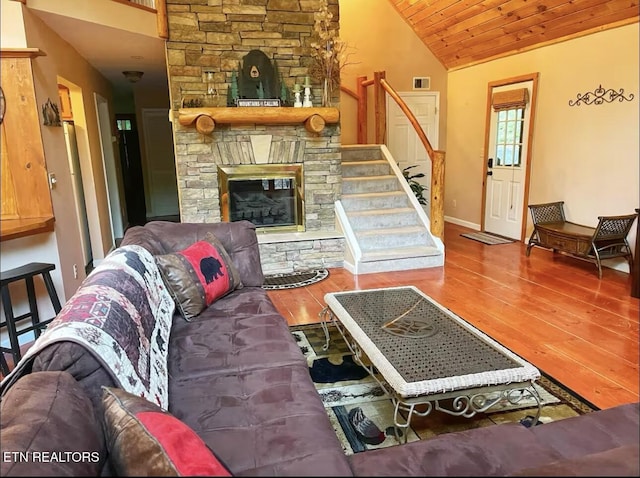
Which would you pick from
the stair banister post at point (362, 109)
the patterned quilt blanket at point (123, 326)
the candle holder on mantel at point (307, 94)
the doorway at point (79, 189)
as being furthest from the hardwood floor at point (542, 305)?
the doorway at point (79, 189)

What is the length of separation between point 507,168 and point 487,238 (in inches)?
37.3

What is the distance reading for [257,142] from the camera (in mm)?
4625

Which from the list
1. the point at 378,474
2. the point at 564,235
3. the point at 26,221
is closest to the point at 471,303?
the point at 564,235

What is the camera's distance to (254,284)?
2.81 m

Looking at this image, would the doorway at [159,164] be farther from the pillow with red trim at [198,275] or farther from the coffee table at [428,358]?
the coffee table at [428,358]

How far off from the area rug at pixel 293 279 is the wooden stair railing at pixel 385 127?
1.38 metres

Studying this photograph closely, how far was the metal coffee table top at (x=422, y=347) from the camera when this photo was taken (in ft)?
5.65

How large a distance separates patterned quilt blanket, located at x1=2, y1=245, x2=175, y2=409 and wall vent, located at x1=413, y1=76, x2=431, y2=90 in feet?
18.6

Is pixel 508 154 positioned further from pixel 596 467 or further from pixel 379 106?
pixel 596 467

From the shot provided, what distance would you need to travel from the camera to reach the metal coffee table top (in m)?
1.72

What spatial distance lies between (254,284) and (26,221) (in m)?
1.63

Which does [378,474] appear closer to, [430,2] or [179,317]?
[179,317]

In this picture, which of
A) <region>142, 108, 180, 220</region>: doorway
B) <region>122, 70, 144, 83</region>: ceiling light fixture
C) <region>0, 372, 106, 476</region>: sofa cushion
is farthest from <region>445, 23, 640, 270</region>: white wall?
<region>142, 108, 180, 220</region>: doorway

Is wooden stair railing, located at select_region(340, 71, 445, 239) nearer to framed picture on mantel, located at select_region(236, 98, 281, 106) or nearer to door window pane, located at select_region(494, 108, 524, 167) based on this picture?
door window pane, located at select_region(494, 108, 524, 167)
